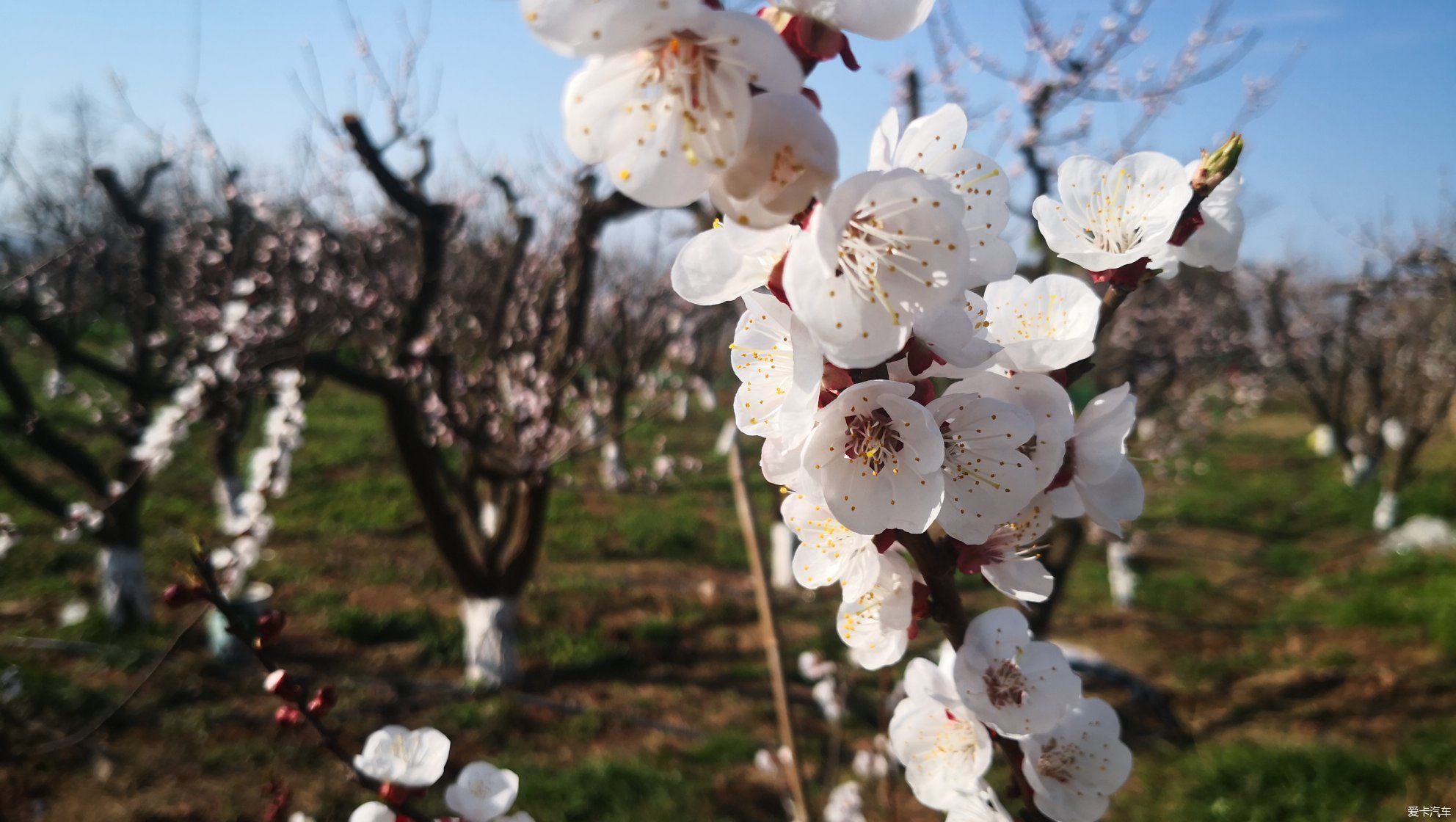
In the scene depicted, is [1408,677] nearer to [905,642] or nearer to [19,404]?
[905,642]

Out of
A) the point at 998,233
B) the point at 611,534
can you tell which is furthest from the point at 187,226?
the point at 998,233

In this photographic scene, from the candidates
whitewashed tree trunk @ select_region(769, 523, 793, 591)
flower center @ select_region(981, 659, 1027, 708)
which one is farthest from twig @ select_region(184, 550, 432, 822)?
whitewashed tree trunk @ select_region(769, 523, 793, 591)

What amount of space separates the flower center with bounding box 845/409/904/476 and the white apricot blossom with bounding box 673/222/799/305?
17cm

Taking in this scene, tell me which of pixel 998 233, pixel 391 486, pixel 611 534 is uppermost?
pixel 998 233

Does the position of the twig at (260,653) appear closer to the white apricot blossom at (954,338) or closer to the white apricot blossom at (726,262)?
the white apricot blossom at (726,262)

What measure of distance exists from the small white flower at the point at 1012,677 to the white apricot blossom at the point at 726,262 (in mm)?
498

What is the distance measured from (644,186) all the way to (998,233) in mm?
369

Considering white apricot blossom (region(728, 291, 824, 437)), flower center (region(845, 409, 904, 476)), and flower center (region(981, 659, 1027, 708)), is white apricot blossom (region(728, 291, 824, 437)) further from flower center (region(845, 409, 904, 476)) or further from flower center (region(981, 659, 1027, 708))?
flower center (region(981, 659, 1027, 708))

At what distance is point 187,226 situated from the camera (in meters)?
11.0

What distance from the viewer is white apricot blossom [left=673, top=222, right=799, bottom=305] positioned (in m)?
0.64

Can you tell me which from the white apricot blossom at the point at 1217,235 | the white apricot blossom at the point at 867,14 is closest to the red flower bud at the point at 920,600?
the white apricot blossom at the point at 1217,235

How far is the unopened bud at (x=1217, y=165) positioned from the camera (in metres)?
0.79

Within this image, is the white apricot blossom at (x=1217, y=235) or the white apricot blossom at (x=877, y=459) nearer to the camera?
the white apricot blossom at (x=877, y=459)

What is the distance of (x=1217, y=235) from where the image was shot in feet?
2.86
